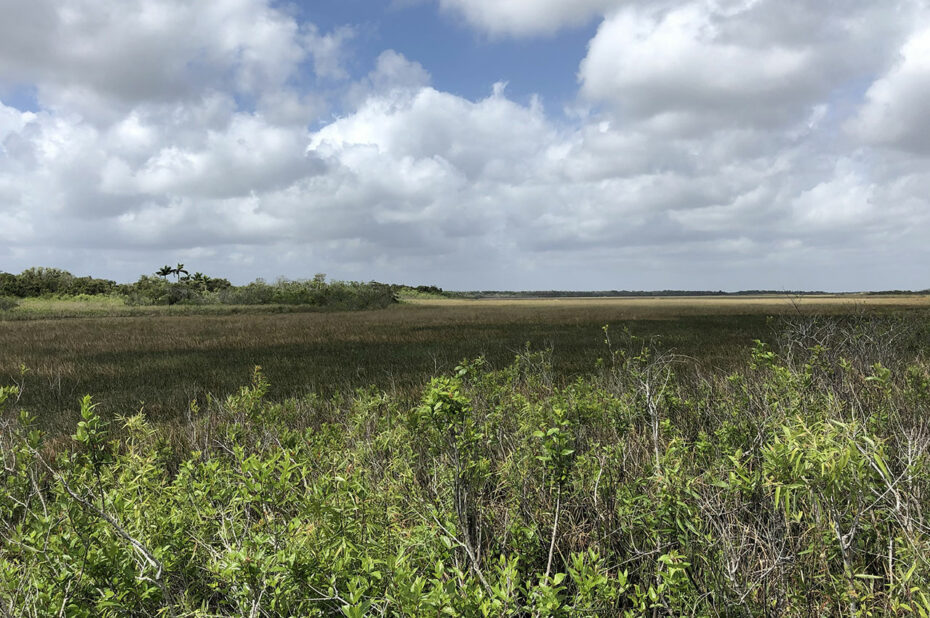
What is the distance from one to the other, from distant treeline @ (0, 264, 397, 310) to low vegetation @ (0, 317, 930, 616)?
53722 millimetres

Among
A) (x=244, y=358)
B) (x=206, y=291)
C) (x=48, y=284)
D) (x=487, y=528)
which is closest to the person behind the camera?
(x=487, y=528)

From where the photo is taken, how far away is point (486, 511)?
3.72 metres

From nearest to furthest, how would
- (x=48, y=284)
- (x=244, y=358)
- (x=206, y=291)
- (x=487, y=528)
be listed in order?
(x=487, y=528) < (x=244, y=358) < (x=206, y=291) < (x=48, y=284)

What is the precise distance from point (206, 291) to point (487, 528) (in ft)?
232

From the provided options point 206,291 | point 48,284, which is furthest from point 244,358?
point 48,284

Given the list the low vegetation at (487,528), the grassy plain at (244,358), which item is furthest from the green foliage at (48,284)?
the low vegetation at (487,528)

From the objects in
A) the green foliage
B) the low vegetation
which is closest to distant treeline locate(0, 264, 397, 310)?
the green foliage

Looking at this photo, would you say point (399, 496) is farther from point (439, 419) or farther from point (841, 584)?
point (841, 584)

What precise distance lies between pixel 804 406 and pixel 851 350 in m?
4.04

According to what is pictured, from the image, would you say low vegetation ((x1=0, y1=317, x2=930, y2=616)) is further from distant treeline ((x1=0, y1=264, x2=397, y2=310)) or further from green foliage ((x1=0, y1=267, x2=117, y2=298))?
green foliage ((x1=0, y1=267, x2=117, y2=298))

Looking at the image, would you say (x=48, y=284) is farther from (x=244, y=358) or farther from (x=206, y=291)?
(x=244, y=358)

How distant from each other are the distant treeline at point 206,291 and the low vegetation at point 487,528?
53722 millimetres

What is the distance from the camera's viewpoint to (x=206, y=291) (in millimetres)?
65125

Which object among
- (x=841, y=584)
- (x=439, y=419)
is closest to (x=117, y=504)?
(x=439, y=419)
